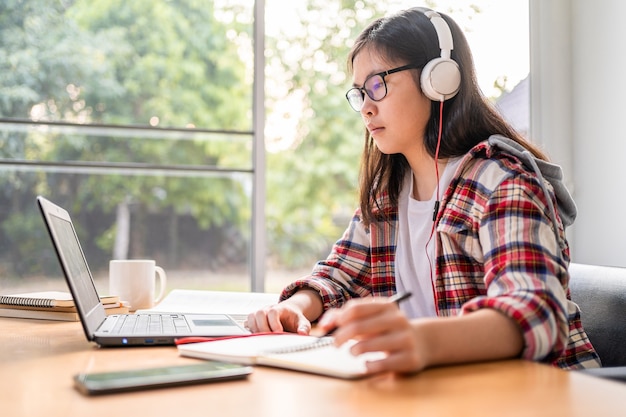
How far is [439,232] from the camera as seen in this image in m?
1.29

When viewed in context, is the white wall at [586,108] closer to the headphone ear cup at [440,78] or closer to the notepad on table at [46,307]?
the headphone ear cup at [440,78]

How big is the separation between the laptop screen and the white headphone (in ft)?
2.52

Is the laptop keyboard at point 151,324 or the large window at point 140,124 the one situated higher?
the large window at point 140,124

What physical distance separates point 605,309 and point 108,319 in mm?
967

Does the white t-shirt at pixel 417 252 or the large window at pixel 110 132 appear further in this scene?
the large window at pixel 110 132

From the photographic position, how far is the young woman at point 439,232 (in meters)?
0.85

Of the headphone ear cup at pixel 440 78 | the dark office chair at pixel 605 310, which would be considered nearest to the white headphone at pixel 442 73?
the headphone ear cup at pixel 440 78

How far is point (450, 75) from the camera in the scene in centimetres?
139

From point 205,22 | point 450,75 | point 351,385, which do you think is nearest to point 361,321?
point 351,385

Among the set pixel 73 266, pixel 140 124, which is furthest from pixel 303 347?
pixel 140 124

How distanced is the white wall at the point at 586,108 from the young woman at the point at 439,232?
96 cm

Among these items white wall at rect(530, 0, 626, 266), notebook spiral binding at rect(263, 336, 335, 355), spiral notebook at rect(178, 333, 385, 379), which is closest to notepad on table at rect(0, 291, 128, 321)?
spiral notebook at rect(178, 333, 385, 379)

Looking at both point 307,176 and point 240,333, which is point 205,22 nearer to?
point 240,333

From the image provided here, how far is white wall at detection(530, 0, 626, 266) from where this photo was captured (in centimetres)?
217
